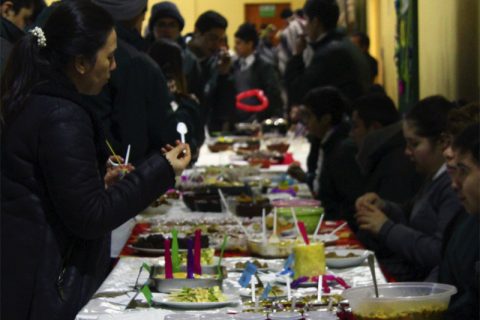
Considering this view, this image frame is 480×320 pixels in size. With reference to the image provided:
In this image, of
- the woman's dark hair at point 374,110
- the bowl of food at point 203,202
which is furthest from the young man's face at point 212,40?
the bowl of food at point 203,202

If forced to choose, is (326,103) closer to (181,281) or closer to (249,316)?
(181,281)

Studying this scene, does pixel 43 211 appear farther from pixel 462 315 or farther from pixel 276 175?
pixel 276 175

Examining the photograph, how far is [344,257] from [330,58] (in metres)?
4.19

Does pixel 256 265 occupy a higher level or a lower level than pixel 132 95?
lower

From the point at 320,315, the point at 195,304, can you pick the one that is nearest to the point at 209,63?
the point at 195,304

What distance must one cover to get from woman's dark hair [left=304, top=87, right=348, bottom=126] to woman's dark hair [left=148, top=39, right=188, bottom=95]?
2.26 ft

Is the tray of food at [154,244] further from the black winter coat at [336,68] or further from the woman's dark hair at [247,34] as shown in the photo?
the woman's dark hair at [247,34]

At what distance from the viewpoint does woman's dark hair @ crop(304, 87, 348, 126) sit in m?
6.03

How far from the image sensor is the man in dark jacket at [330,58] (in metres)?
7.25

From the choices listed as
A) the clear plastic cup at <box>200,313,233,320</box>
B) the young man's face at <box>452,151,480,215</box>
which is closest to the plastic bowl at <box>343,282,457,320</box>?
the clear plastic cup at <box>200,313,233,320</box>

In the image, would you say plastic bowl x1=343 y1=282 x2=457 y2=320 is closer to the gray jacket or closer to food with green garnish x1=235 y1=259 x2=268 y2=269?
food with green garnish x1=235 y1=259 x2=268 y2=269

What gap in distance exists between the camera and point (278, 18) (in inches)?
706

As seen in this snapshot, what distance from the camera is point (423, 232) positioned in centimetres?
394

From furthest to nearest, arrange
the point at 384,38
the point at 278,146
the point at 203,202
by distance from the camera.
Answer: the point at 384,38 → the point at 278,146 → the point at 203,202
